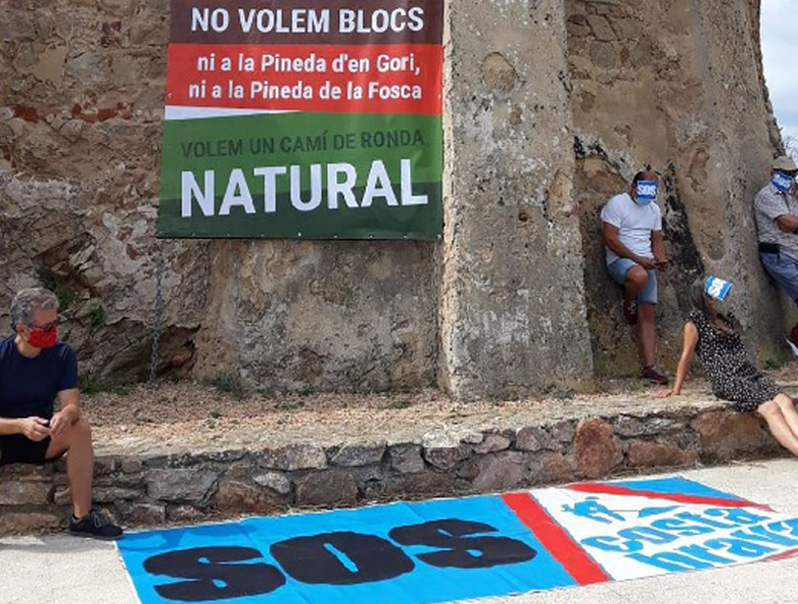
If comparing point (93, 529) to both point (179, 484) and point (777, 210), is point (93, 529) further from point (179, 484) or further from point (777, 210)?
point (777, 210)

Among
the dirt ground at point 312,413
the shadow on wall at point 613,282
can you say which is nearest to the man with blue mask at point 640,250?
the shadow on wall at point 613,282

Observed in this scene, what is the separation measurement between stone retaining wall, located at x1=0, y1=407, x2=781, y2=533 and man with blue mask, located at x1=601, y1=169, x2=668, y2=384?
1.02 metres

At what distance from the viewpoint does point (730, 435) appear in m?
5.52

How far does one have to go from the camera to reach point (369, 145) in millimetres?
5930

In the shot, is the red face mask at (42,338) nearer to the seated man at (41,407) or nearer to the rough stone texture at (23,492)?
the seated man at (41,407)

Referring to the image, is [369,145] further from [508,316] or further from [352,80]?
[508,316]

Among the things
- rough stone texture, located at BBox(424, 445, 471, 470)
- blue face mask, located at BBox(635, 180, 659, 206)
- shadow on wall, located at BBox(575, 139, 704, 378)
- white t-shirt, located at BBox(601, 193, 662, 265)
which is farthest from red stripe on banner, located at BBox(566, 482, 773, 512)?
blue face mask, located at BBox(635, 180, 659, 206)

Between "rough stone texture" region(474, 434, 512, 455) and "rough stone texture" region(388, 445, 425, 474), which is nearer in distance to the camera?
"rough stone texture" region(388, 445, 425, 474)

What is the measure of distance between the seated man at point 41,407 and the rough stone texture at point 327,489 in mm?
897

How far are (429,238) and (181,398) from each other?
6.06 ft

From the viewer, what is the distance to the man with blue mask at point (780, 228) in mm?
7285

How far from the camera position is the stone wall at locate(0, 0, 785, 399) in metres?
5.75

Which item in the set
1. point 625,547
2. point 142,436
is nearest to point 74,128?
point 142,436

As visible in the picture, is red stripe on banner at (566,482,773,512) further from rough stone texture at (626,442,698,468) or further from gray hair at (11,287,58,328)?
gray hair at (11,287,58,328)
